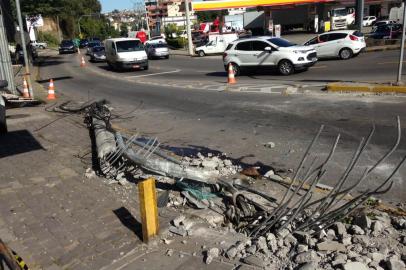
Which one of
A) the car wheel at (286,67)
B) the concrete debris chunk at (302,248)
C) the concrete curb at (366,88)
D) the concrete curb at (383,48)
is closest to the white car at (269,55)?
the car wheel at (286,67)

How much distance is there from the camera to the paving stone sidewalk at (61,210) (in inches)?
184

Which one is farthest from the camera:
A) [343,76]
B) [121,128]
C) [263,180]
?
[343,76]

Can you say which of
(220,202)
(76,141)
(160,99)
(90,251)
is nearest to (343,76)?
(160,99)

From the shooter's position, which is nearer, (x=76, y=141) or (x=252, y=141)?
(x=252, y=141)

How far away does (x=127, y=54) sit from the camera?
28766 mm

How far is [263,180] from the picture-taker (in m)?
6.54

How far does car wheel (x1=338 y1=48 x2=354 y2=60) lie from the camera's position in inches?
992

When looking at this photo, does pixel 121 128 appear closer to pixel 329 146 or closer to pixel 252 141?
pixel 252 141

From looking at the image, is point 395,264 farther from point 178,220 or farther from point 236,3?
point 236,3

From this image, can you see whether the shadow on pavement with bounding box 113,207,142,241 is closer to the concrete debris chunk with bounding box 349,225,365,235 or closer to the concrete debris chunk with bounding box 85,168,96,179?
the concrete debris chunk with bounding box 85,168,96,179

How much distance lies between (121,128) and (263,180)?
563 centimetres

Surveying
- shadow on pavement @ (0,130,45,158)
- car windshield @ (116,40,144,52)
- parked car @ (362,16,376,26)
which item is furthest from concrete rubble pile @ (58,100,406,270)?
parked car @ (362,16,376,26)

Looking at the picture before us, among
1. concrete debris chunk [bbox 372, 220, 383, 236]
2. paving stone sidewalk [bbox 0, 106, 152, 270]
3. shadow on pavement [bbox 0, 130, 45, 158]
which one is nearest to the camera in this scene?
concrete debris chunk [bbox 372, 220, 383, 236]

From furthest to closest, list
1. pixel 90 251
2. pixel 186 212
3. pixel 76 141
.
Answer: pixel 76 141, pixel 186 212, pixel 90 251
